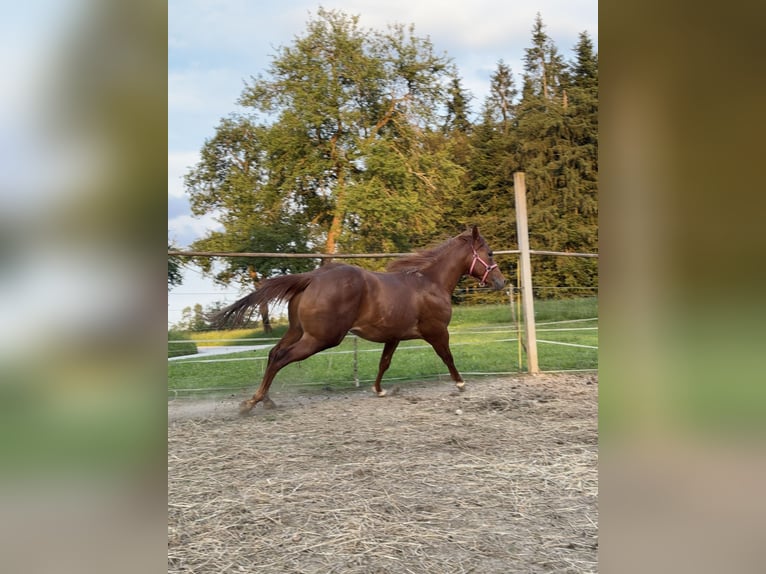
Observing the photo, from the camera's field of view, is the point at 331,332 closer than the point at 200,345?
Yes

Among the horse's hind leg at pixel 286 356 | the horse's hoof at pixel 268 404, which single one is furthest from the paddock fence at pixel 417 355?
the horse's hind leg at pixel 286 356

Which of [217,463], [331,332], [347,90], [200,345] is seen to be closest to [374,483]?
[217,463]

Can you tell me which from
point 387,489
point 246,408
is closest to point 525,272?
point 246,408

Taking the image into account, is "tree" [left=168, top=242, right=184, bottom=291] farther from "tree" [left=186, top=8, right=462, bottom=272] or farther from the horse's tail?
"tree" [left=186, top=8, right=462, bottom=272]

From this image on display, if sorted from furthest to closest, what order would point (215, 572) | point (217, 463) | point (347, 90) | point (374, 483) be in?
point (347, 90) → point (217, 463) → point (374, 483) → point (215, 572)

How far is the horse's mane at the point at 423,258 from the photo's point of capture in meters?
5.61

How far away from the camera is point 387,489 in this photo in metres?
2.74

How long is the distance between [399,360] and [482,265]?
3.48 metres

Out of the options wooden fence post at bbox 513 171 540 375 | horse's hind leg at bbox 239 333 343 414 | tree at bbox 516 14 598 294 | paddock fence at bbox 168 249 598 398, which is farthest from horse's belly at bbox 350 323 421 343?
tree at bbox 516 14 598 294
